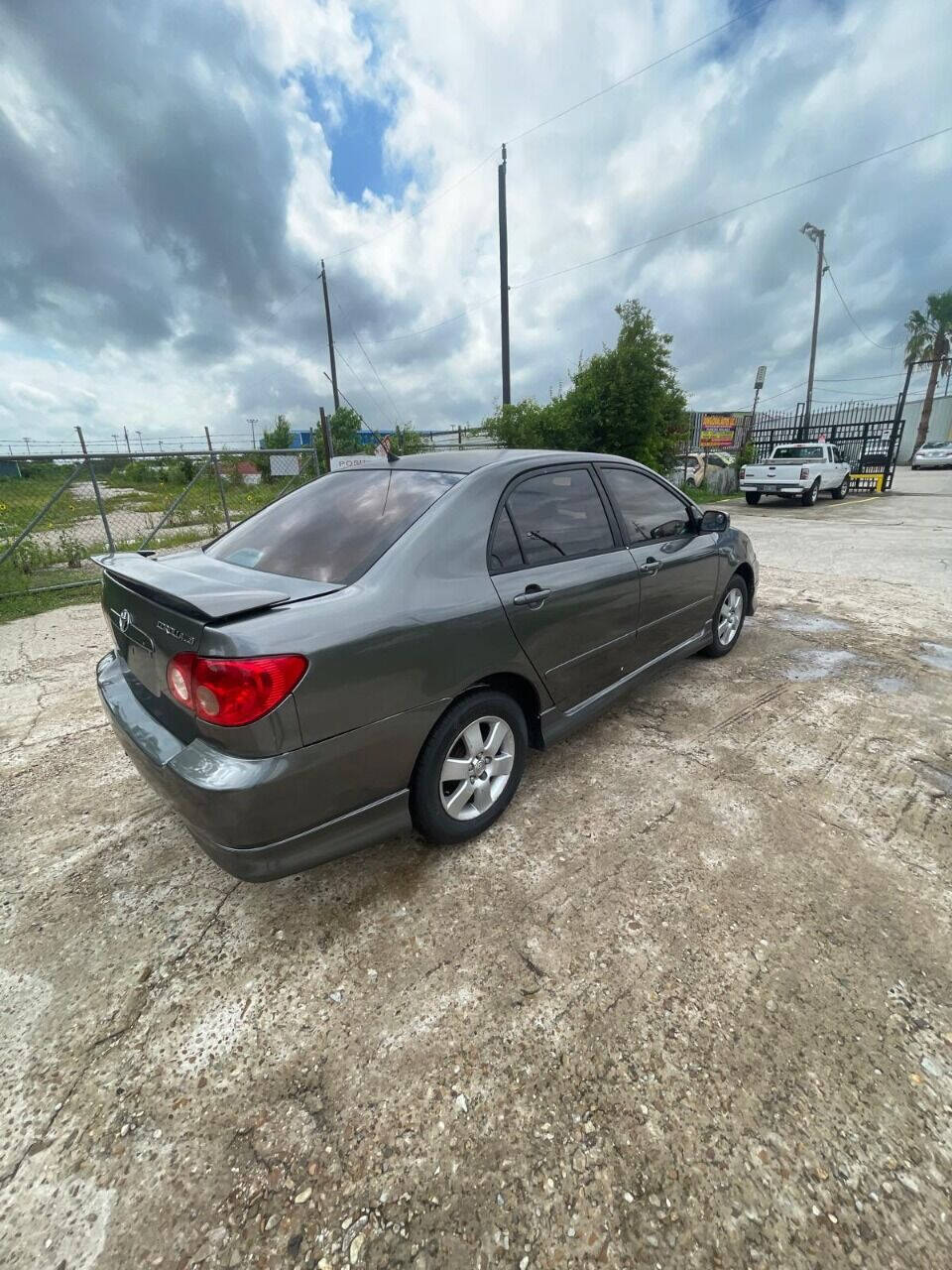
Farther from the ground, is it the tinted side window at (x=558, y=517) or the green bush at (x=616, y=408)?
the green bush at (x=616, y=408)

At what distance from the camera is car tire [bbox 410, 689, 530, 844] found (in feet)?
7.10

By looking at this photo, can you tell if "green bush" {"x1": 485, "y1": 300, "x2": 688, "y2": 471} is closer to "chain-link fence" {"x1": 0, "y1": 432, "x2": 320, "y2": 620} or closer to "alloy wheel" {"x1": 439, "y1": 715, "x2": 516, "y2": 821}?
"chain-link fence" {"x1": 0, "y1": 432, "x2": 320, "y2": 620}

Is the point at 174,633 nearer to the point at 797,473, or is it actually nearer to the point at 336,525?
the point at 336,525

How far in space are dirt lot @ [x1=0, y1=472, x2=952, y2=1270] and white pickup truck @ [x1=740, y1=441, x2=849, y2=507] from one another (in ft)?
46.2

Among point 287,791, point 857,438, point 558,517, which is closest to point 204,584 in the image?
point 287,791

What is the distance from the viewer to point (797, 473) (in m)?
14.7

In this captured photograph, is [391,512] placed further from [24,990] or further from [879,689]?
[879,689]

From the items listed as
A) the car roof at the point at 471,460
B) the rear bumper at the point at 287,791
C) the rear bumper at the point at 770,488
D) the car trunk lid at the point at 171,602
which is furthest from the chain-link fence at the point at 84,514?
the rear bumper at the point at 770,488

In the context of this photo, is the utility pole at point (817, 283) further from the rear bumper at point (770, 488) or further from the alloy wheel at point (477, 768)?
the alloy wheel at point (477, 768)

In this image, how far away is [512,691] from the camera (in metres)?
2.54

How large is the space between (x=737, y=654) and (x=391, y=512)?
3378 millimetres

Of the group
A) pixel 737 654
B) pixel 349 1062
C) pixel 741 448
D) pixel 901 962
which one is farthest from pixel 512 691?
pixel 741 448

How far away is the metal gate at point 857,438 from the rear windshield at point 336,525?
18.7m

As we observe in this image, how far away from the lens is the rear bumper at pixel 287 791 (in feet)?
5.53
